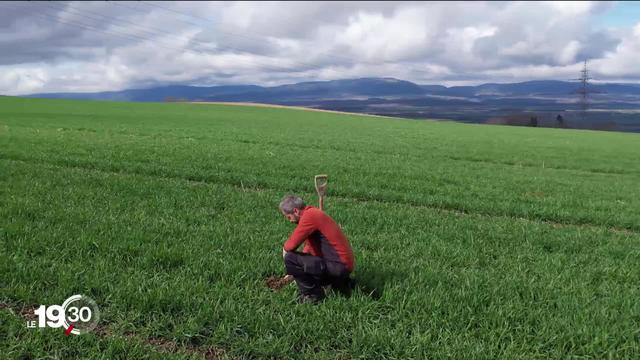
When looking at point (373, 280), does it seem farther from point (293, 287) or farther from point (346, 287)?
point (293, 287)

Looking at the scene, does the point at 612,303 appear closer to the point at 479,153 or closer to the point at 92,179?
the point at 92,179

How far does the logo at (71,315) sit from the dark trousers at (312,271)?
2.13 metres

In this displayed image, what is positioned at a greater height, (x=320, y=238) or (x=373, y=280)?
(x=320, y=238)

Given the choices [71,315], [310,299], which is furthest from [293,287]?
[71,315]

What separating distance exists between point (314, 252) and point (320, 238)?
0.18 metres

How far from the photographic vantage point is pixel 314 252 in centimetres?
593

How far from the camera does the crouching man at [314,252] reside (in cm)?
576

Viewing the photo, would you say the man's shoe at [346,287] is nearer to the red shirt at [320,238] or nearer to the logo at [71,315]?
the red shirt at [320,238]

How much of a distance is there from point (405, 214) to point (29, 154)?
1408 cm

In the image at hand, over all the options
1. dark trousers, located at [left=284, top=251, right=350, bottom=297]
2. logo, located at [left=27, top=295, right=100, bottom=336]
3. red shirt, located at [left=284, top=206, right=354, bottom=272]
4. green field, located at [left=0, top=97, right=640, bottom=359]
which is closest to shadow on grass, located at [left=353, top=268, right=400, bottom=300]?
green field, located at [left=0, top=97, right=640, bottom=359]

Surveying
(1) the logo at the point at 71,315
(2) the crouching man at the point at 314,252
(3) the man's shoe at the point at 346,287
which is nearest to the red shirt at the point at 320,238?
(2) the crouching man at the point at 314,252

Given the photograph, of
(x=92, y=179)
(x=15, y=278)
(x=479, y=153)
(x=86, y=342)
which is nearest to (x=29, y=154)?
(x=92, y=179)

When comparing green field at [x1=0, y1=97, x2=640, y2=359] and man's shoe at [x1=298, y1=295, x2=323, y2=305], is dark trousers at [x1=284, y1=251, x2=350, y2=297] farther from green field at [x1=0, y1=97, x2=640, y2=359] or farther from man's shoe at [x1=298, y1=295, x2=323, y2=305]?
green field at [x1=0, y1=97, x2=640, y2=359]

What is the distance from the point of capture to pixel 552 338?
521 centimetres
